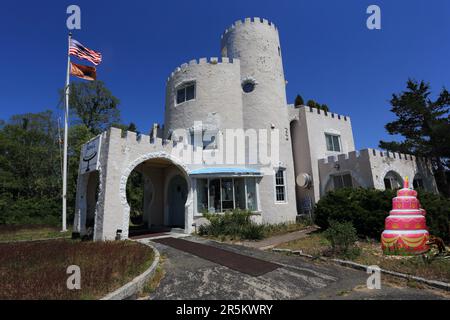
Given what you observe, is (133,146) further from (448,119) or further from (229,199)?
(448,119)

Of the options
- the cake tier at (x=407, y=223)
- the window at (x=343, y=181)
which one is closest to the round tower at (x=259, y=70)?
the window at (x=343, y=181)

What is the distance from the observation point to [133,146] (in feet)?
42.5

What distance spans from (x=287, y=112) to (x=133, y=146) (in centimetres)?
1181

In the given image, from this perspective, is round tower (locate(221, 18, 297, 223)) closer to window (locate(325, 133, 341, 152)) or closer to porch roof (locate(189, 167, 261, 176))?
porch roof (locate(189, 167, 261, 176))

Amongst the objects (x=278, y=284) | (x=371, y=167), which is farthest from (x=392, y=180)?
(x=278, y=284)

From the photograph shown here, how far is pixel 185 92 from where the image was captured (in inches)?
713

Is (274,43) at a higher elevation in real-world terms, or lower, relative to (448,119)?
higher

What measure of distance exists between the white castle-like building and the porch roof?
0.20 feet

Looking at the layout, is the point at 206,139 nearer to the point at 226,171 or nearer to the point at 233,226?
the point at 226,171

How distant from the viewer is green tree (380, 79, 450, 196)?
63.3 feet

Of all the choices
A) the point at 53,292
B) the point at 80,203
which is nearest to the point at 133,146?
the point at 80,203

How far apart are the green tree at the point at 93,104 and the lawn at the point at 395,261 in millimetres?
29426

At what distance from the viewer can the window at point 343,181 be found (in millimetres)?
17453

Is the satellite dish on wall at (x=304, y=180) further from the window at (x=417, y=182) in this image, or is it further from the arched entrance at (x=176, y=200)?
the window at (x=417, y=182)
